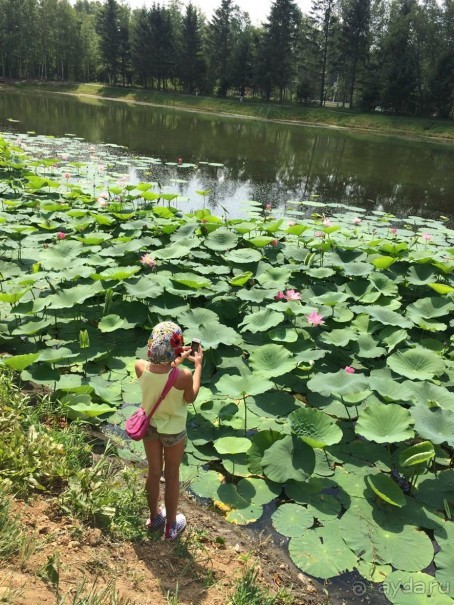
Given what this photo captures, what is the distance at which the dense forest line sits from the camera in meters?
39.2

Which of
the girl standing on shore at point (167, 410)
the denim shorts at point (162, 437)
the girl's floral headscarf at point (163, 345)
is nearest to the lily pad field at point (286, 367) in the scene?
the girl standing on shore at point (167, 410)

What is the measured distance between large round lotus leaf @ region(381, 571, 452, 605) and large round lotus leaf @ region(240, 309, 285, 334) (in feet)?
6.77

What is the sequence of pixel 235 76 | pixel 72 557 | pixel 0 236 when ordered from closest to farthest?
pixel 72 557, pixel 0 236, pixel 235 76

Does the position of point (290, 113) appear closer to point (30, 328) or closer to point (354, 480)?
point (30, 328)

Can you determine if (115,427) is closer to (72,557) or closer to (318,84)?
(72,557)

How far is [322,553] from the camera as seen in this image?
242 cm

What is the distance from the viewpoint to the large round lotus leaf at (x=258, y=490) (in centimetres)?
277

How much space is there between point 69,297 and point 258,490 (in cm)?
239

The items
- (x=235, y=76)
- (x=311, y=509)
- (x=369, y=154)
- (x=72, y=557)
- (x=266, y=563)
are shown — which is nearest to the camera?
(x=72, y=557)

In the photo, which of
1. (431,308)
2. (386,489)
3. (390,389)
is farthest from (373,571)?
(431,308)

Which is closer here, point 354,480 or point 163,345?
point 163,345

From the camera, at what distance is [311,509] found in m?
2.68

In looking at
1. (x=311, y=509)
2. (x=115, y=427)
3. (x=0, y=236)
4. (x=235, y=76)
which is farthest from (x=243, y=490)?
(x=235, y=76)

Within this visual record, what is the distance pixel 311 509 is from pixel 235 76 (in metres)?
51.1
